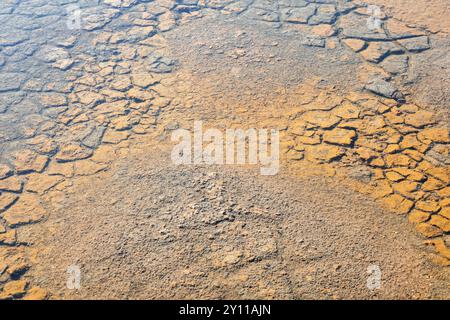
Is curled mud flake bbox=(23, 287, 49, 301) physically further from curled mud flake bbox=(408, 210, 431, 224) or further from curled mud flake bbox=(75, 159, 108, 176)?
curled mud flake bbox=(408, 210, 431, 224)

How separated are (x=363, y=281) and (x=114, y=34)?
15.8 ft

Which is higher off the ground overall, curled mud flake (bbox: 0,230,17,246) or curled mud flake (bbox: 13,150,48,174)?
curled mud flake (bbox: 13,150,48,174)

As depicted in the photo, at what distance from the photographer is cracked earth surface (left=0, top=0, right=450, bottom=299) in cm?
268

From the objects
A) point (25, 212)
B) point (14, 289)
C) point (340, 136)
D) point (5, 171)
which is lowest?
point (14, 289)

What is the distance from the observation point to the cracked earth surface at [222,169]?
268 centimetres

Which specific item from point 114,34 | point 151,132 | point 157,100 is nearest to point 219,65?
point 157,100

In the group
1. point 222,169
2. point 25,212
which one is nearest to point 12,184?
point 25,212

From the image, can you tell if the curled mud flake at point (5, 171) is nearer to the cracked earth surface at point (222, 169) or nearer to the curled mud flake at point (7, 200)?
the cracked earth surface at point (222, 169)

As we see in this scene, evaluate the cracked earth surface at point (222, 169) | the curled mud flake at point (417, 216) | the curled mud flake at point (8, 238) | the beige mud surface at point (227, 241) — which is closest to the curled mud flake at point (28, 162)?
the cracked earth surface at point (222, 169)

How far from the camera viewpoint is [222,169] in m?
3.43

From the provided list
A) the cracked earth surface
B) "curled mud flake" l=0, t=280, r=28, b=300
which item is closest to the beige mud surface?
the cracked earth surface

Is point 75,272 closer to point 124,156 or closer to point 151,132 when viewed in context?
point 124,156

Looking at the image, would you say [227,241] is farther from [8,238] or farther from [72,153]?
[72,153]

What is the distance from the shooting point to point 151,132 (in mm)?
4016
